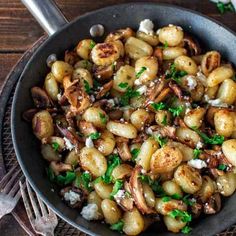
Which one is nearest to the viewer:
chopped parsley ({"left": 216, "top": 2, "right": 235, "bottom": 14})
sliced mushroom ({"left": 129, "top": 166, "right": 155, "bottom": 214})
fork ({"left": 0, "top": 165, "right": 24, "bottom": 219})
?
sliced mushroom ({"left": 129, "top": 166, "right": 155, "bottom": 214})

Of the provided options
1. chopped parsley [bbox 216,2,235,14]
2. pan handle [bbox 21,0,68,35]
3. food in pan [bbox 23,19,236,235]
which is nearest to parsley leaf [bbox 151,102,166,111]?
food in pan [bbox 23,19,236,235]

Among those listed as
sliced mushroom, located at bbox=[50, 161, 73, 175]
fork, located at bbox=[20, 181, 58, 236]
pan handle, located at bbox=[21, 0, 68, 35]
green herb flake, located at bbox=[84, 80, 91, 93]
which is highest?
pan handle, located at bbox=[21, 0, 68, 35]

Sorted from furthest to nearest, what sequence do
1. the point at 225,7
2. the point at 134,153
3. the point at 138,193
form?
the point at 225,7 < the point at 134,153 < the point at 138,193

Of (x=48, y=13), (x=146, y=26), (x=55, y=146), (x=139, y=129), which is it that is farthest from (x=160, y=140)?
(x=48, y=13)

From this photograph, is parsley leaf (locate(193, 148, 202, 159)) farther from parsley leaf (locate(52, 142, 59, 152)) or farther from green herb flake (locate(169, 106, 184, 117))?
parsley leaf (locate(52, 142, 59, 152))

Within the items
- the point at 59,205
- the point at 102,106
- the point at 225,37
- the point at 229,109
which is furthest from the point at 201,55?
the point at 59,205

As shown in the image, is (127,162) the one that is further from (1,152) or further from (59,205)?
(1,152)

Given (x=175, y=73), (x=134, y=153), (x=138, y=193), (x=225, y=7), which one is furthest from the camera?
(x=225, y=7)

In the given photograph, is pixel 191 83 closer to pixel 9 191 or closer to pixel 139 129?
pixel 139 129
